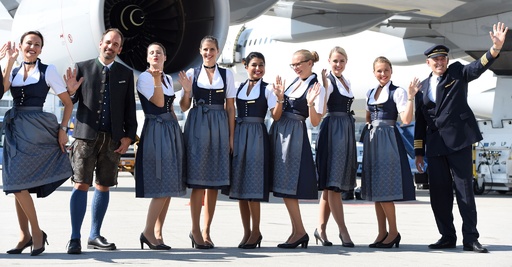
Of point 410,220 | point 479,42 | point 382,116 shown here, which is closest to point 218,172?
point 382,116

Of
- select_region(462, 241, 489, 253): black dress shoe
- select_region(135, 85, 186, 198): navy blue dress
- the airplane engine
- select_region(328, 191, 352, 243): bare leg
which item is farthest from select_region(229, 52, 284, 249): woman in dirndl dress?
the airplane engine

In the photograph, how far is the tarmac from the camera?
600cm

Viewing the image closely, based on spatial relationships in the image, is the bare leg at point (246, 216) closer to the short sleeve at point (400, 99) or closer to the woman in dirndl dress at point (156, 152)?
the woman in dirndl dress at point (156, 152)

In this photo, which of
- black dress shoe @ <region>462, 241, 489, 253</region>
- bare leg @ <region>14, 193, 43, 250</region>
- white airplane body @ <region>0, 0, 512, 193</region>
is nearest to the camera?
bare leg @ <region>14, 193, 43, 250</region>

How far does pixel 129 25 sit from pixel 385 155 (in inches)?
150

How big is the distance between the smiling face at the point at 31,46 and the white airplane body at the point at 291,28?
305 centimetres

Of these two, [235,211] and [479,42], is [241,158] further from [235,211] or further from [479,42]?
[479,42]

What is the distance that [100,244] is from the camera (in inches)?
257

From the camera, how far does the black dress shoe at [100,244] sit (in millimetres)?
6488

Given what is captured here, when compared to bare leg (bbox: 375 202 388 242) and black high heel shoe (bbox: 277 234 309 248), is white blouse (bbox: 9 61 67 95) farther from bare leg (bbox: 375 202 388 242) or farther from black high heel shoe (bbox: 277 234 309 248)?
bare leg (bbox: 375 202 388 242)

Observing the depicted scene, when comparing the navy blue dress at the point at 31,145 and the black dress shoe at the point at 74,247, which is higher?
the navy blue dress at the point at 31,145

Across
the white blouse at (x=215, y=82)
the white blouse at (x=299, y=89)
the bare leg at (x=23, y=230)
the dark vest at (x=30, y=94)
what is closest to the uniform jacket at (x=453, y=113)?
the white blouse at (x=299, y=89)

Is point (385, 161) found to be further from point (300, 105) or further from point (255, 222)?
point (255, 222)

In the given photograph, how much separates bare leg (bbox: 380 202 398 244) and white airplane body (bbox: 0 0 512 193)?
3.41 meters
